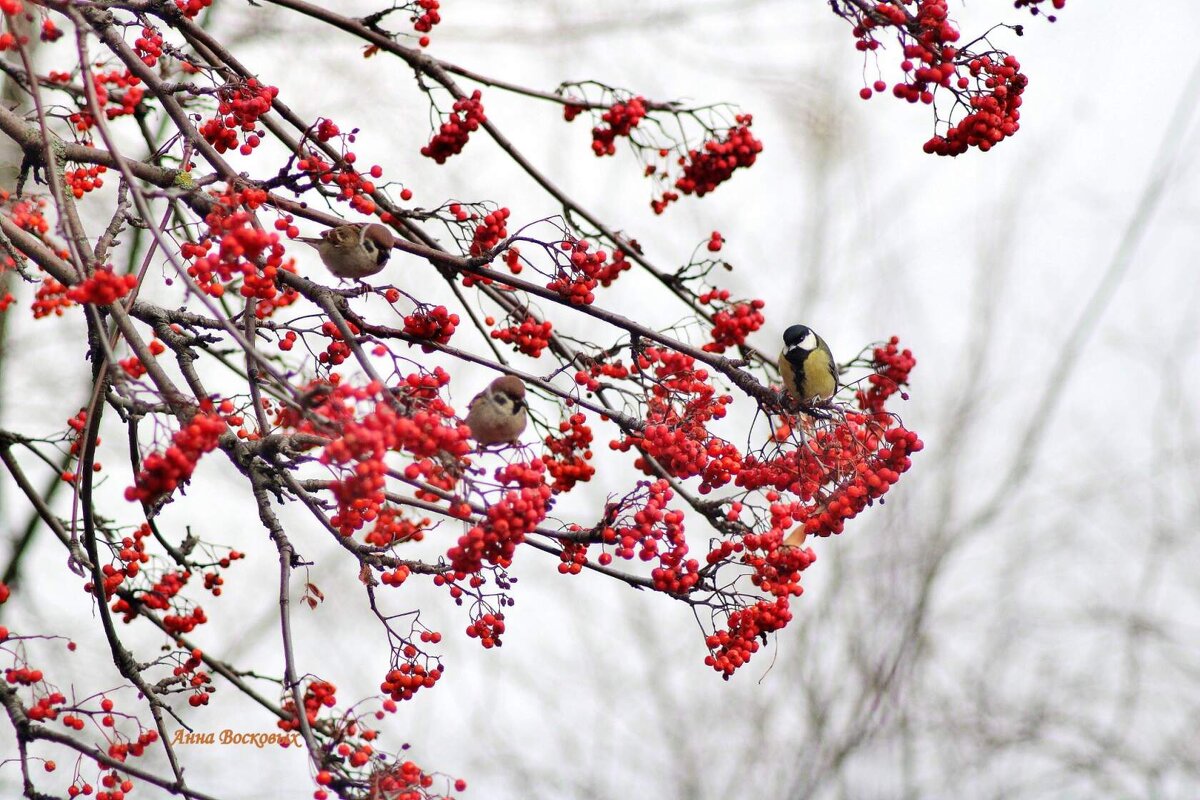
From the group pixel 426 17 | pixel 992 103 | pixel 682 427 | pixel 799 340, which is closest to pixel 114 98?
pixel 426 17

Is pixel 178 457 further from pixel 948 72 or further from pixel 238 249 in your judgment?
pixel 948 72

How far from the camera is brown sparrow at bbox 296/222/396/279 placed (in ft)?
11.1

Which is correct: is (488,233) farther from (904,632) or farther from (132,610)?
(904,632)

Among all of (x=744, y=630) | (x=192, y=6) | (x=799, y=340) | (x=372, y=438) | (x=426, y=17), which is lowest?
(x=372, y=438)

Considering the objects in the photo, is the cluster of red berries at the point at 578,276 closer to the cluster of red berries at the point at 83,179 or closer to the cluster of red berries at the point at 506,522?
the cluster of red berries at the point at 506,522

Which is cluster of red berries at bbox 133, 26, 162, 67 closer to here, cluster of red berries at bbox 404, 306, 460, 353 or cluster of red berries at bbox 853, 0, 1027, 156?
cluster of red berries at bbox 404, 306, 460, 353

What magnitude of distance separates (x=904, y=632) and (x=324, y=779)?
8311 mm

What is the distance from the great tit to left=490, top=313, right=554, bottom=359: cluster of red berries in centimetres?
139

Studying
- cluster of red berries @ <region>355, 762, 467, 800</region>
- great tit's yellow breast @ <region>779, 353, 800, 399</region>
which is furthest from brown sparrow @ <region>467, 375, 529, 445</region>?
great tit's yellow breast @ <region>779, 353, 800, 399</region>

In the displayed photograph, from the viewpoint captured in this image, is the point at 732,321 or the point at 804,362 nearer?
the point at 732,321

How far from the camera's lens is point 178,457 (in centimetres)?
215

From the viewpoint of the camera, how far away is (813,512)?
313 cm

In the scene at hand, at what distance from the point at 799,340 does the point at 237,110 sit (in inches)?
88.5

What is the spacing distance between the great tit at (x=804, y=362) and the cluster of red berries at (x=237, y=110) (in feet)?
6.82
